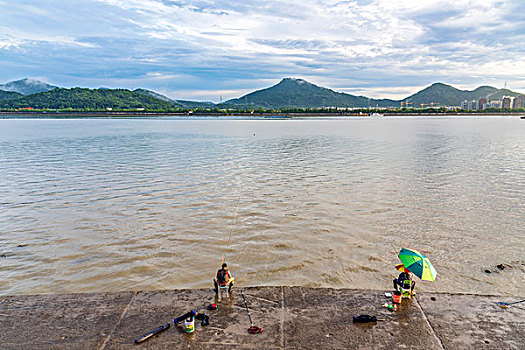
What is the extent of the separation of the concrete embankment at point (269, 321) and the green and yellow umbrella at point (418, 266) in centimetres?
76

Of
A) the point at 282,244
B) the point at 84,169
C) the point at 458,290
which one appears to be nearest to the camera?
the point at 458,290

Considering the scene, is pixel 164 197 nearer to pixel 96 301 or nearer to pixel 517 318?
pixel 96 301

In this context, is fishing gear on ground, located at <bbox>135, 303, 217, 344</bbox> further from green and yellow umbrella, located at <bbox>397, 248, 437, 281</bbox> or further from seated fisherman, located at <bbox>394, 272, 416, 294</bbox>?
green and yellow umbrella, located at <bbox>397, 248, 437, 281</bbox>

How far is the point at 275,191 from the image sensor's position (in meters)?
21.7

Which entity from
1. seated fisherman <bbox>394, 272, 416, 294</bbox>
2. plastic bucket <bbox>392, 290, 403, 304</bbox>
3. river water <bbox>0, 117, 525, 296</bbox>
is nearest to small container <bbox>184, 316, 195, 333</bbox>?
river water <bbox>0, 117, 525, 296</bbox>

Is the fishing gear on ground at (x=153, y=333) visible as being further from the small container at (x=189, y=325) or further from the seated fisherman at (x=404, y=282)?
the seated fisherman at (x=404, y=282)

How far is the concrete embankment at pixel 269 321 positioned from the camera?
268 inches

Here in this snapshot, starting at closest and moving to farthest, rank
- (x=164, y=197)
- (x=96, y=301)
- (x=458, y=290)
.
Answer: (x=96, y=301), (x=458, y=290), (x=164, y=197)

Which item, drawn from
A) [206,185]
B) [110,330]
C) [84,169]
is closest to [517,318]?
[110,330]

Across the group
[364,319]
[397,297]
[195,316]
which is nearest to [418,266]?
[397,297]

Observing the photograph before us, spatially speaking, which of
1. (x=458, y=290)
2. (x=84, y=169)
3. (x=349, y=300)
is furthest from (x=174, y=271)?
(x=84, y=169)

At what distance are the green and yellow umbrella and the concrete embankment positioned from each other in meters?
0.76

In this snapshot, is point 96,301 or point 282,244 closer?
point 96,301

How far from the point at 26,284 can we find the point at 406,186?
70.6 feet
